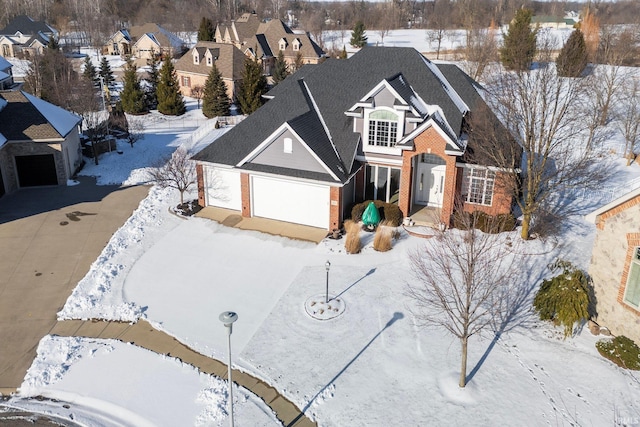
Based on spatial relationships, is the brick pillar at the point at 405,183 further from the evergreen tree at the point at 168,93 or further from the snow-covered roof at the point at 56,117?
the evergreen tree at the point at 168,93

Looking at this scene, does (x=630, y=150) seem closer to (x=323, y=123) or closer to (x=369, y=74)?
(x=369, y=74)

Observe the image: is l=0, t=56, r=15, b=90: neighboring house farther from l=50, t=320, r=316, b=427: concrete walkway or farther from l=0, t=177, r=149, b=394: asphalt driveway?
l=50, t=320, r=316, b=427: concrete walkway

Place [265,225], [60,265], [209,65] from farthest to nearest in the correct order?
[209,65] → [265,225] → [60,265]

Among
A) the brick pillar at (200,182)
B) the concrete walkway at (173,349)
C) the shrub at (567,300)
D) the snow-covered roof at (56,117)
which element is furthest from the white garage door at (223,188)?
the shrub at (567,300)

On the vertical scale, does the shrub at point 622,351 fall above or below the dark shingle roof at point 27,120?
below

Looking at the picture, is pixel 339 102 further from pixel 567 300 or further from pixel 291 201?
pixel 567 300

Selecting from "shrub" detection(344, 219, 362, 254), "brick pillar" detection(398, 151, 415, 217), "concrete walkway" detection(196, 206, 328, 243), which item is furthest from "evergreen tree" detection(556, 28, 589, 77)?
"concrete walkway" detection(196, 206, 328, 243)

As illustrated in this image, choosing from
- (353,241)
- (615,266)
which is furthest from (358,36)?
(615,266)
